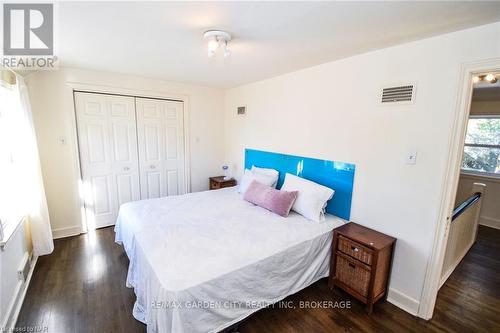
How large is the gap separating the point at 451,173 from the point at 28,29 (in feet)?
11.3

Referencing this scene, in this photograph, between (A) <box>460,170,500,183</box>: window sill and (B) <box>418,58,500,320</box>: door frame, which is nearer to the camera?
(B) <box>418,58,500,320</box>: door frame

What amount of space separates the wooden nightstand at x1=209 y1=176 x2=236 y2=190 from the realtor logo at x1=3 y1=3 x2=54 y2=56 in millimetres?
2667

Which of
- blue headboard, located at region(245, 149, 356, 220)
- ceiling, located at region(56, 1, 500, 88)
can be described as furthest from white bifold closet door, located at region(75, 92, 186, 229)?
blue headboard, located at region(245, 149, 356, 220)

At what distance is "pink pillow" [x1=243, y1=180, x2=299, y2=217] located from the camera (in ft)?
8.20

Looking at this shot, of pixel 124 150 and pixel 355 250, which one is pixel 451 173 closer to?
pixel 355 250

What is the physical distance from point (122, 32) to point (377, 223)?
112 inches

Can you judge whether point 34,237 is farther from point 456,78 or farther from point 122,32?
point 456,78

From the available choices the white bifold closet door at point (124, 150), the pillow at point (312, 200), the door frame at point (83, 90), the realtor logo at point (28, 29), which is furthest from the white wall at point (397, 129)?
the realtor logo at point (28, 29)

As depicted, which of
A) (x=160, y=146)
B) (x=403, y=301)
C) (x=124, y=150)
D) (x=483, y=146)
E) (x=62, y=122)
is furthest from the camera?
(x=483, y=146)

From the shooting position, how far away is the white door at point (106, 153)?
3.16m

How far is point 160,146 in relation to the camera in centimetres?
376

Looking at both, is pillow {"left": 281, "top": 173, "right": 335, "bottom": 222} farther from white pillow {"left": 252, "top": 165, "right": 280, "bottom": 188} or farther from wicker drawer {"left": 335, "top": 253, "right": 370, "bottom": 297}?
white pillow {"left": 252, "top": 165, "right": 280, "bottom": 188}

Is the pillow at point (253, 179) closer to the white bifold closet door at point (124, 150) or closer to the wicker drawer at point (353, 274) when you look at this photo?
the wicker drawer at point (353, 274)

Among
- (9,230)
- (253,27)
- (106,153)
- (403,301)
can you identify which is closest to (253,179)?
(253,27)
